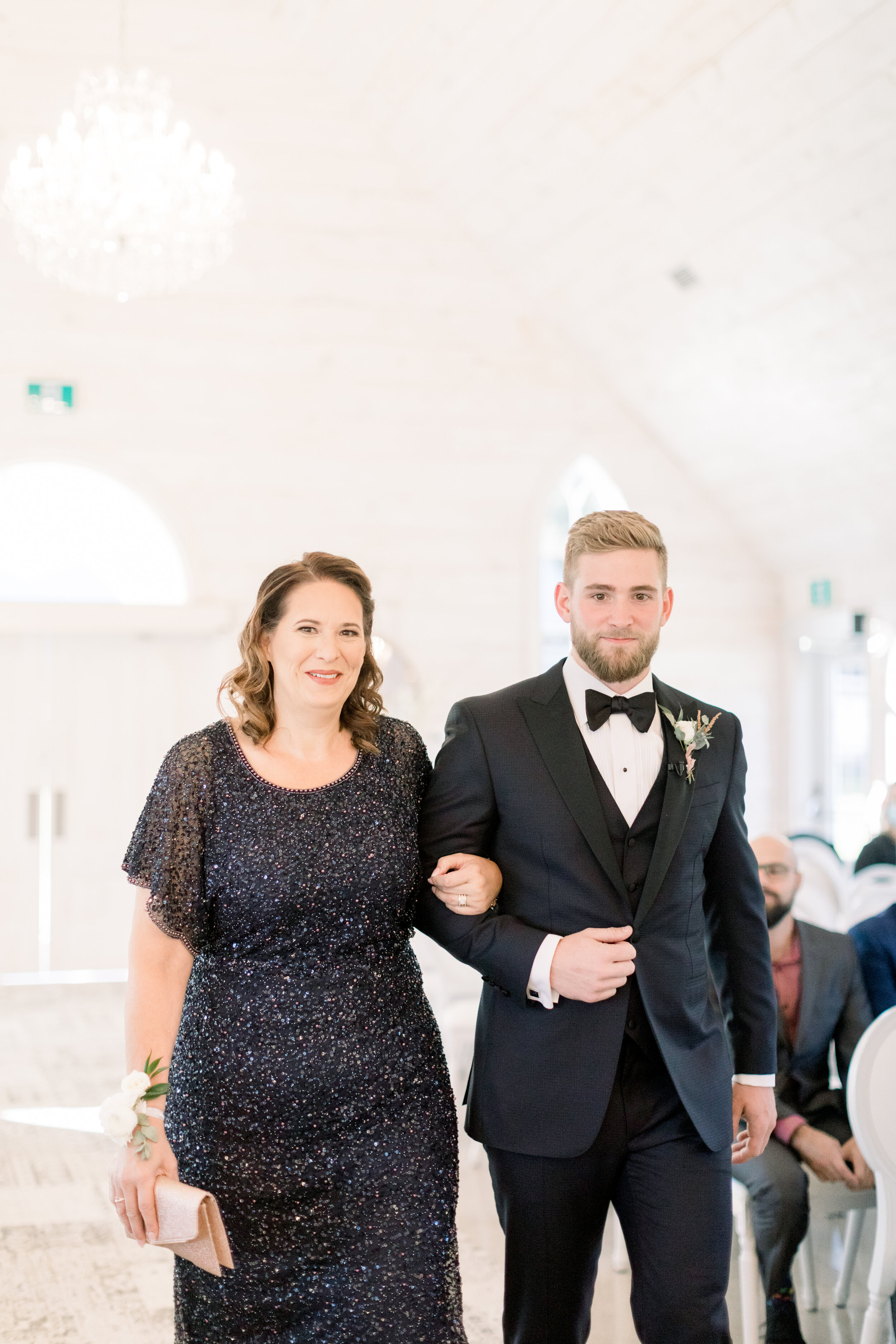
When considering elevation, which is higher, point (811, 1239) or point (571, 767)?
point (571, 767)

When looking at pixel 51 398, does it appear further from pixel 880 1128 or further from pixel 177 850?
pixel 880 1128

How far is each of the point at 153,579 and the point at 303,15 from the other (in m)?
3.69

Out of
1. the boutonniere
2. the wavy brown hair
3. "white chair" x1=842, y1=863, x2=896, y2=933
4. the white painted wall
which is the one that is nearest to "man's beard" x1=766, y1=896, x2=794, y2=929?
"white chair" x1=842, y1=863, x2=896, y2=933

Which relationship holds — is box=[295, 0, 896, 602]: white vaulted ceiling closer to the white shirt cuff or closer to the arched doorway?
the arched doorway

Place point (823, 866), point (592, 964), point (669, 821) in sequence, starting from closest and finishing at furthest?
point (592, 964)
point (669, 821)
point (823, 866)

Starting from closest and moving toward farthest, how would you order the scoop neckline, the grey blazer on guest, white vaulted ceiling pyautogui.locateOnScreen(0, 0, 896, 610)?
the scoop neckline → the grey blazer on guest → white vaulted ceiling pyautogui.locateOnScreen(0, 0, 896, 610)

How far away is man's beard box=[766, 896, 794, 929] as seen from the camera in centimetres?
362

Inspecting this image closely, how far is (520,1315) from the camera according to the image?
227 centimetres

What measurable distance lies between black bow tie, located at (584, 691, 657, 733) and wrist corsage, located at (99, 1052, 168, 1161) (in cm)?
100

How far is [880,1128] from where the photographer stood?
2.99 meters

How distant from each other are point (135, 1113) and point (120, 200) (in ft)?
17.4

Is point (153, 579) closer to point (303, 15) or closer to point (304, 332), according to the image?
point (304, 332)

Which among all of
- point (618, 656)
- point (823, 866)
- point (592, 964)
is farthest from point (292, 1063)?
point (823, 866)

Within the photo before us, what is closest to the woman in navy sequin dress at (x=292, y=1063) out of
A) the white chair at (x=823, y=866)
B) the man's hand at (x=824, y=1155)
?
the man's hand at (x=824, y=1155)
